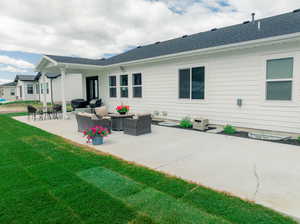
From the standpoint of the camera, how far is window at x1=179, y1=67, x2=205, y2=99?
749 centimetres

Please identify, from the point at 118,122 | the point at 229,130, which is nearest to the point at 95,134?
the point at 118,122

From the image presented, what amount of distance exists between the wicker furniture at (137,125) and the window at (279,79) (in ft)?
12.6

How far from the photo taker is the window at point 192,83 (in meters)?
7.49

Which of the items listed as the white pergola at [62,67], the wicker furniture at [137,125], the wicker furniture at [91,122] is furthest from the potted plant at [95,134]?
the white pergola at [62,67]

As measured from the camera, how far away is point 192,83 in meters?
7.76

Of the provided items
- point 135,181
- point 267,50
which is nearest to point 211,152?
point 135,181

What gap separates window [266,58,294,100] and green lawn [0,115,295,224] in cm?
453

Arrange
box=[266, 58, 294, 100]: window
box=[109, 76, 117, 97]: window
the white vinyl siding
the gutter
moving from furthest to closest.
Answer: box=[109, 76, 117, 97]: window
the white vinyl siding
box=[266, 58, 294, 100]: window
the gutter

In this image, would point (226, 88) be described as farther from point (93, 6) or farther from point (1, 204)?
point (93, 6)

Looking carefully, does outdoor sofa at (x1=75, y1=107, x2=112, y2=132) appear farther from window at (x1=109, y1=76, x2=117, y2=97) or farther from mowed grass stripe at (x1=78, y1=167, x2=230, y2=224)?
window at (x1=109, y1=76, x2=117, y2=97)

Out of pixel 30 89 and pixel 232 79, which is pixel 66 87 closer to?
pixel 30 89

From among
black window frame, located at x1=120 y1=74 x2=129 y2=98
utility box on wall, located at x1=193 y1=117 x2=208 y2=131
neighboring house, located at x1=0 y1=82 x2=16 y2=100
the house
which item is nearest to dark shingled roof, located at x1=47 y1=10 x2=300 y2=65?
the house

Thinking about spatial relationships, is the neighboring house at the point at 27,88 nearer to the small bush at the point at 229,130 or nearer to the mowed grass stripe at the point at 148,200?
the small bush at the point at 229,130

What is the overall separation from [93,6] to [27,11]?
3171 mm
